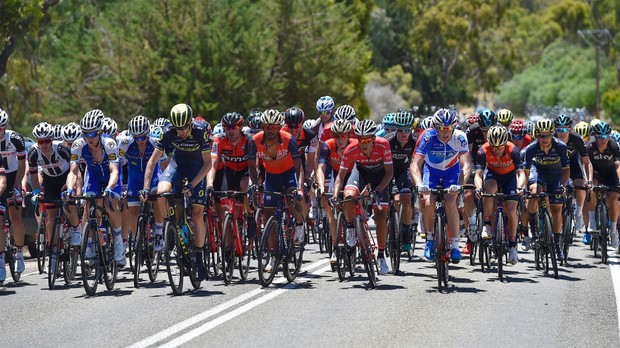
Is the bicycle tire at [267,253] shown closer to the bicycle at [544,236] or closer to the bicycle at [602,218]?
the bicycle at [544,236]

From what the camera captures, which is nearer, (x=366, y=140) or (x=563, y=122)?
(x=366, y=140)

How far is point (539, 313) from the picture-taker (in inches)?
484

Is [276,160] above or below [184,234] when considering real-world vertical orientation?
above

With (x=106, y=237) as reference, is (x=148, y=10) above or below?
above

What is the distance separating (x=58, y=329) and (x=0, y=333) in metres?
0.53

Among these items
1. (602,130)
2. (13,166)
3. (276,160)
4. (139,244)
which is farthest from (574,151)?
(13,166)

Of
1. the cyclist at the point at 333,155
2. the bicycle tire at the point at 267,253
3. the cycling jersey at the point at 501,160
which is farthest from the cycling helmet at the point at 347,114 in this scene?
the bicycle tire at the point at 267,253

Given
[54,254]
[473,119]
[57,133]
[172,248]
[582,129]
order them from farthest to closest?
[582,129] → [473,119] → [57,133] → [54,254] → [172,248]

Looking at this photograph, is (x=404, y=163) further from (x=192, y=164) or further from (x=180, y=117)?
(x=180, y=117)

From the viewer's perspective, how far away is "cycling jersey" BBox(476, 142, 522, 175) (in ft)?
51.9

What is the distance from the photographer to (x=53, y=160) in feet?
51.8

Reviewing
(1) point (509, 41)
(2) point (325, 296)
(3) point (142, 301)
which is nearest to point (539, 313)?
(2) point (325, 296)

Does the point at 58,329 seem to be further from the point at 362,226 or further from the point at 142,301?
the point at 362,226

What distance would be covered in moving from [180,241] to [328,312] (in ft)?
7.48
